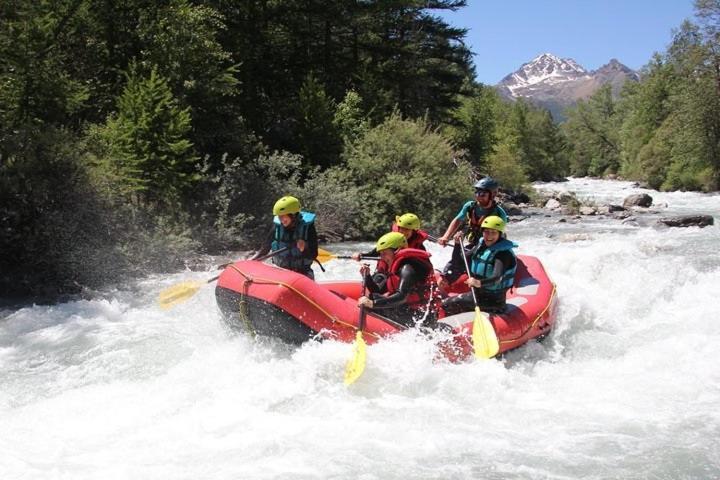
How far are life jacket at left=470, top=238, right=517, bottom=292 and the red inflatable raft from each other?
309 millimetres

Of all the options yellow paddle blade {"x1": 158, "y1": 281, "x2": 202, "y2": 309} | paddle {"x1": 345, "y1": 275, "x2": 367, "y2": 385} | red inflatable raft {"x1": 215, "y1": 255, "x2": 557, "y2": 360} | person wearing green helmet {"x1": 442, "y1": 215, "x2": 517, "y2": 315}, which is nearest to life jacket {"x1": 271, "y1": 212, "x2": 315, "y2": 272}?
red inflatable raft {"x1": 215, "y1": 255, "x2": 557, "y2": 360}

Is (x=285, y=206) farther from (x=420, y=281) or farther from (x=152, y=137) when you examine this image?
(x=152, y=137)

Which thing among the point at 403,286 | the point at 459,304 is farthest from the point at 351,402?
the point at 459,304

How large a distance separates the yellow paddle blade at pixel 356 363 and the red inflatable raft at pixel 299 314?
0.94 feet

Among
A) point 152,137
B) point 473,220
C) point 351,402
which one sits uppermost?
point 152,137

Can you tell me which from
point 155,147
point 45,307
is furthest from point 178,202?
point 45,307

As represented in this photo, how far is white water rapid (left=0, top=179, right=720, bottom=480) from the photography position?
4480mm

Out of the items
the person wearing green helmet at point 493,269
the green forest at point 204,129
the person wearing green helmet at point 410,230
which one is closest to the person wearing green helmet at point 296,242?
the person wearing green helmet at point 410,230

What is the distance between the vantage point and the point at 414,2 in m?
26.3

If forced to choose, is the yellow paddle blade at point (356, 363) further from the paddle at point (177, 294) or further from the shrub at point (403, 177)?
the shrub at point (403, 177)

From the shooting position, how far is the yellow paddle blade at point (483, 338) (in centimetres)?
600

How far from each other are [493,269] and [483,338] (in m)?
1.00

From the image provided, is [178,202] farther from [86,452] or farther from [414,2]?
[414,2]

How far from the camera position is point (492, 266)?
6.92 metres
